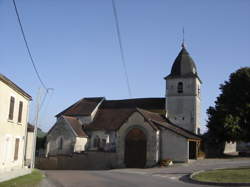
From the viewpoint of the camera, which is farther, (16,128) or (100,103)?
(100,103)

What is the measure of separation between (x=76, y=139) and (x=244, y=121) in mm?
21059

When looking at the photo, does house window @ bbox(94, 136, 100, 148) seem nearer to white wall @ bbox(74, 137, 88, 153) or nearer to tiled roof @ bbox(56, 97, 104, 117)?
white wall @ bbox(74, 137, 88, 153)

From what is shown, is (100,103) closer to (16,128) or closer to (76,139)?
(76,139)

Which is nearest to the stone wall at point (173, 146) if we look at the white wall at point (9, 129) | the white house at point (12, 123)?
the white house at point (12, 123)

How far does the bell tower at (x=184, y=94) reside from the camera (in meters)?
51.6

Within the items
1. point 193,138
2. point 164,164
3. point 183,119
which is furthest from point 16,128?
point 183,119

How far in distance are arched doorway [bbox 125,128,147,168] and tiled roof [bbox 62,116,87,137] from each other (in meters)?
9.97

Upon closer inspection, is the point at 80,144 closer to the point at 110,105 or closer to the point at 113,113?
the point at 113,113

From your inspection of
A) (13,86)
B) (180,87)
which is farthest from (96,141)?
(13,86)

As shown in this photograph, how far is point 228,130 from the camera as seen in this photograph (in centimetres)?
4384

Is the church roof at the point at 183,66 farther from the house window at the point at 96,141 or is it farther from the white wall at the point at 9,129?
the white wall at the point at 9,129

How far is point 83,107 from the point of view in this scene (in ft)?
185

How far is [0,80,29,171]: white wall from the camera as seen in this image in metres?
22.4

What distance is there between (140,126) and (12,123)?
60.5 ft
